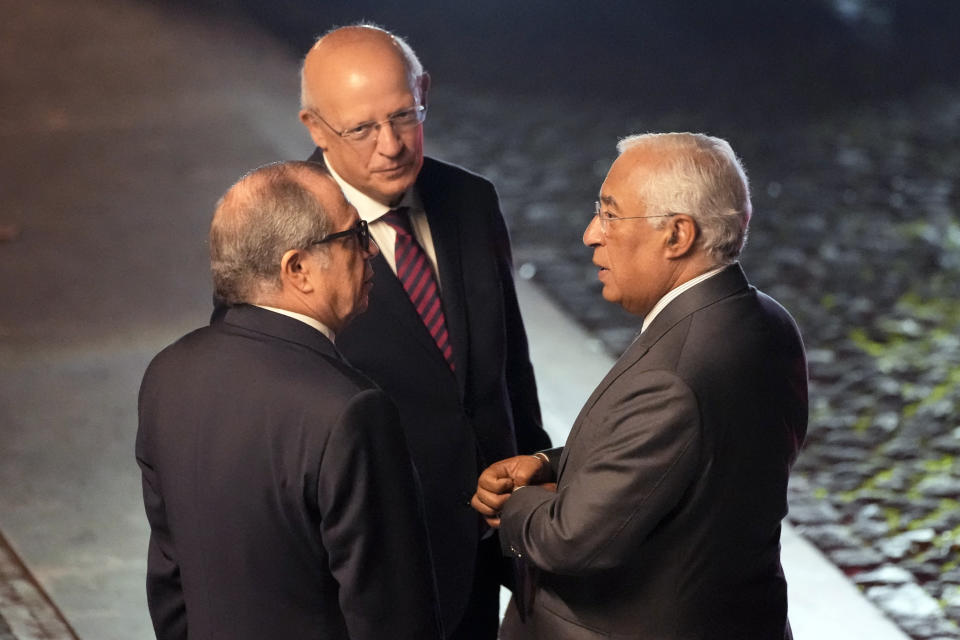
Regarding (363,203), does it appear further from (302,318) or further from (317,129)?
(302,318)

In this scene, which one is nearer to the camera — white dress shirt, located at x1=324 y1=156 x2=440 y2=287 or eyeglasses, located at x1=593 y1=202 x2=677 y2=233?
eyeglasses, located at x1=593 y1=202 x2=677 y2=233

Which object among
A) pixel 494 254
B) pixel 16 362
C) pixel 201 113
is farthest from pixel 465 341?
pixel 201 113

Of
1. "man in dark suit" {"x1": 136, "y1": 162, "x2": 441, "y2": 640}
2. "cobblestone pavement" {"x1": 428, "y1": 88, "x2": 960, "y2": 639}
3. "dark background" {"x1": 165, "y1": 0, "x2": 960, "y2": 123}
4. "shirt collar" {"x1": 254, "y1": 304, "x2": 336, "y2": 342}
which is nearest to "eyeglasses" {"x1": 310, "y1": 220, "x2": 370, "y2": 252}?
"man in dark suit" {"x1": 136, "y1": 162, "x2": 441, "y2": 640}

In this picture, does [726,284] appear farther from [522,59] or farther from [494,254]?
[522,59]

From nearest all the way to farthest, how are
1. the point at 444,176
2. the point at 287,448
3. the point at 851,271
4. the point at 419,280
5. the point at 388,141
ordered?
the point at 287,448 < the point at 388,141 < the point at 419,280 < the point at 444,176 < the point at 851,271

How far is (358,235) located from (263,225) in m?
0.19

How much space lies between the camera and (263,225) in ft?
8.45

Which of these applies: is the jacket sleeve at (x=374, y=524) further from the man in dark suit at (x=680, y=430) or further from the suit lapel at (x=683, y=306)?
the suit lapel at (x=683, y=306)

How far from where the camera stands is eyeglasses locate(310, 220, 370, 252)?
2.62m

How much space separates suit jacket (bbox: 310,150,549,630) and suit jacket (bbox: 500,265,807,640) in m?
0.46

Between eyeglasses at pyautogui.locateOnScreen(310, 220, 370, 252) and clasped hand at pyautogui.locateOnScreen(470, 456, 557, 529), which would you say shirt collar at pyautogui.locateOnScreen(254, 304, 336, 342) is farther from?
clasped hand at pyautogui.locateOnScreen(470, 456, 557, 529)

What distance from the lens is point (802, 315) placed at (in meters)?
6.87

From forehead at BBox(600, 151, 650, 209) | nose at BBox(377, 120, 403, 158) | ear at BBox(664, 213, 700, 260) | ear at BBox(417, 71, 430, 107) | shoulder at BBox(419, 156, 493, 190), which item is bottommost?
ear at BBox(664, 213, 700, 260)

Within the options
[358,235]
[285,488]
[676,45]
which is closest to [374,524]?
[285,488]
